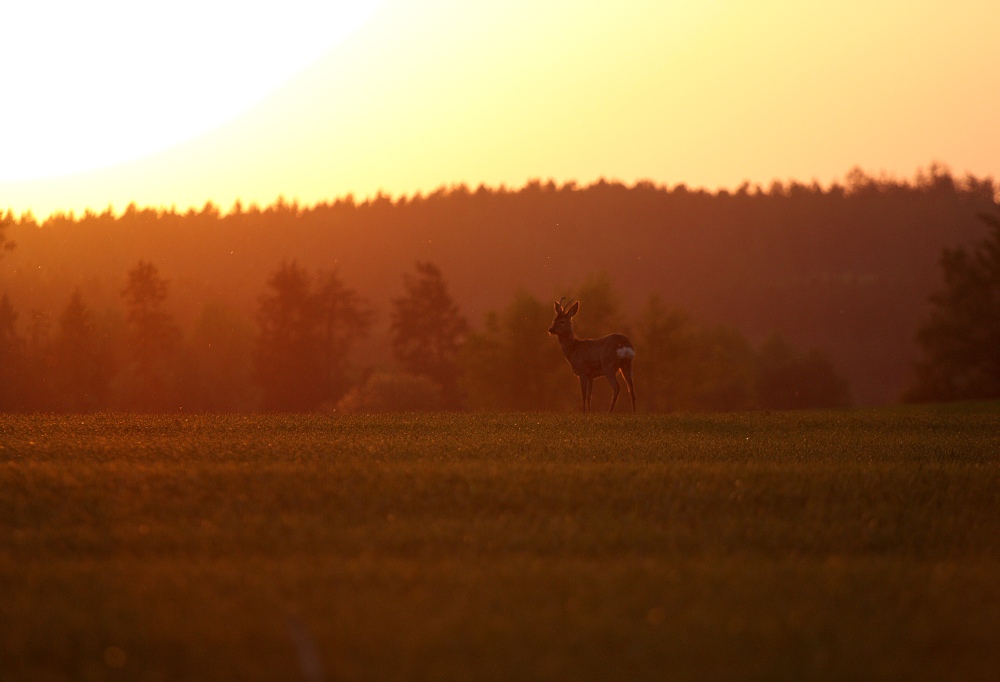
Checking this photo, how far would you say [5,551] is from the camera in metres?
10.0

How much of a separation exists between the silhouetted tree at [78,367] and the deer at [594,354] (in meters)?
55.6

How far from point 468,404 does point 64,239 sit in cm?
11793

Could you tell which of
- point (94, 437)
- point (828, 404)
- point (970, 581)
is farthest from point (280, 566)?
point (828, 404)

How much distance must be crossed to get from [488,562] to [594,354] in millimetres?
20970

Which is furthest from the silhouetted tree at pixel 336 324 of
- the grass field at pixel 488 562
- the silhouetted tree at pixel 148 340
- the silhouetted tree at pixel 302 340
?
the grass field at pixel 488 562

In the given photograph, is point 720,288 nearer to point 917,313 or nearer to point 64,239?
point 917,313

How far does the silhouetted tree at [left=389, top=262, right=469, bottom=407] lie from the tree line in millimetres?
95

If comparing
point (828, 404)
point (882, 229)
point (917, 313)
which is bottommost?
point (828, 404)

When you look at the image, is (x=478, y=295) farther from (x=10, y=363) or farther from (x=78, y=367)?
(x=10, y=363)

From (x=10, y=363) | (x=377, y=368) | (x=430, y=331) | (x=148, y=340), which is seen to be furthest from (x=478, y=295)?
(x=10, y=363)

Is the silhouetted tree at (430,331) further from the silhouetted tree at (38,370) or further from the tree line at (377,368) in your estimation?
the silhouetted tree at (38,370)

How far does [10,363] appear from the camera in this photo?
71.4 m

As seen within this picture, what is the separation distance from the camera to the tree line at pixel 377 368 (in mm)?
75688

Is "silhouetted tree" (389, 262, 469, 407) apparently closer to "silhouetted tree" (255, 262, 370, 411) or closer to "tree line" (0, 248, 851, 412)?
"tree line" (0, 248, 851, 412)
